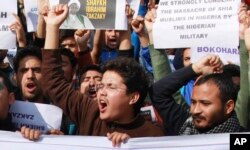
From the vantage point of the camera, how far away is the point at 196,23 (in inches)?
191

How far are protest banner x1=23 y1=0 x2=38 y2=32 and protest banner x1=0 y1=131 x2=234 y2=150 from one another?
1385mm

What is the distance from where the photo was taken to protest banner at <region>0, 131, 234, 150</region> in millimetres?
4234

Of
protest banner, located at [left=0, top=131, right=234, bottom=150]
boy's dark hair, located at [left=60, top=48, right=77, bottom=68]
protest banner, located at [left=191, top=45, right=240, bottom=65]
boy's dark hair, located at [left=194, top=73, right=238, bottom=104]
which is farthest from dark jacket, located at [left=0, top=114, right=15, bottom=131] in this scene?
protest banner, located at [left=191, top=45, right=240, bottom=65]

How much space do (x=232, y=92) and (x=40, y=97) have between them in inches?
53.3

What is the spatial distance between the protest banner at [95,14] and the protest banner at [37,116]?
2.29 ft

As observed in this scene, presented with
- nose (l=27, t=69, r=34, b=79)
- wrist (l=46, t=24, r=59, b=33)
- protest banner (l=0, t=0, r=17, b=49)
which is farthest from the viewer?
protest banner (l=0, t=0, r=17, b=49)

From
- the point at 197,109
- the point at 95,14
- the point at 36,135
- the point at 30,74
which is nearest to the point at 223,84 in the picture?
the point at 197,109

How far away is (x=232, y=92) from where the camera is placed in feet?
14.3

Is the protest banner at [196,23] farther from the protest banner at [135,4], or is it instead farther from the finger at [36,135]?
the finger at [36,135]

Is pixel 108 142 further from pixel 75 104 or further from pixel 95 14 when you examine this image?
pixel 95 14

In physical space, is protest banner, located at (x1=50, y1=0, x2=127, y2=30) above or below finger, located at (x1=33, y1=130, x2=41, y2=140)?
above

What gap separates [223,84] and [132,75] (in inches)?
20.3

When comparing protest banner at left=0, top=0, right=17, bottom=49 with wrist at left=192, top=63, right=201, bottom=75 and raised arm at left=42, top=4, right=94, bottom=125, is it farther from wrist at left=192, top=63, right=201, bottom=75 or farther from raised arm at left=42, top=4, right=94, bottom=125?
wrist at left=192, top=63, right=201, bottom=75

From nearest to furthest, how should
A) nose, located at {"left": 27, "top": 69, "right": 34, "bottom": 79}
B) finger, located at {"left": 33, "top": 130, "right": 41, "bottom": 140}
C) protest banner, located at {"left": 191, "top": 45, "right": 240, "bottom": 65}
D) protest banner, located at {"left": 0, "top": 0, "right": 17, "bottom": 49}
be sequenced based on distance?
finger, located at {"left": 33, "top": 130, "right": 41, "bottom": 140}
protest banner, located at {"left": 191, "top": 45, "right": 240, "bottom": 65}
nose, located at {"left": 27, "top": 69, "right": 34, "bottom": 79}
protest banner, located at {"left": 0, "top": 0, "right": 17, "bottom": 49}
